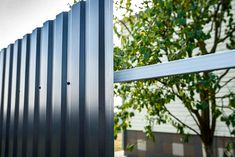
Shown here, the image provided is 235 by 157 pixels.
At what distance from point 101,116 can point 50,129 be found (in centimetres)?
54

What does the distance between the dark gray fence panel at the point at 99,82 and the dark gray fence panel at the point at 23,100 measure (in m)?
0.85

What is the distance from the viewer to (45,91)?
5.31ft

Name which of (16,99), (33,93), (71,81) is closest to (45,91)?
(33,93)

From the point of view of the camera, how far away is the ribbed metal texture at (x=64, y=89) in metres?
1.16

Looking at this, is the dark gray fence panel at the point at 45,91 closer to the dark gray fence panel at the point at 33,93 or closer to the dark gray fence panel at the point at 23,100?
the dark gray fence panel at the point at 33,93

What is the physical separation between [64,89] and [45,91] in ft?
0.87

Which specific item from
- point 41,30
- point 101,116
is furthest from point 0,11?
point 101,116

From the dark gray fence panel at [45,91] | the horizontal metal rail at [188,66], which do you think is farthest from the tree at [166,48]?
the horizontal metal rail at [188,66]

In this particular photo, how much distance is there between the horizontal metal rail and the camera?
2.34ft

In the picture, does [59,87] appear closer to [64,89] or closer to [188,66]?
[64,89]

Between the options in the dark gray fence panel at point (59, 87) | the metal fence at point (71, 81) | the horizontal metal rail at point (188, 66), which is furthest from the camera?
the dark gray fence panel at point (59, 87)

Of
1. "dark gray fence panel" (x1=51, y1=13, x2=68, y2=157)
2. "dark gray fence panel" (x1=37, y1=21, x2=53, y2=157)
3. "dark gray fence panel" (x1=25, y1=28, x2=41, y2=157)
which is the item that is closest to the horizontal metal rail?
"dark gray fence panel" (x1=51, y1=13, x2=68, y2=157)

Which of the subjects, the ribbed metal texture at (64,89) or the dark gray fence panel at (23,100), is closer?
the ribbed metal texture at (64,89)

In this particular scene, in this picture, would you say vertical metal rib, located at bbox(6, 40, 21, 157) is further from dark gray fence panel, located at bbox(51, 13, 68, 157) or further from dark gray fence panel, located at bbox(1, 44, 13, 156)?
dark gray fence panel, located at bbox(51, 13, 68, 157)
